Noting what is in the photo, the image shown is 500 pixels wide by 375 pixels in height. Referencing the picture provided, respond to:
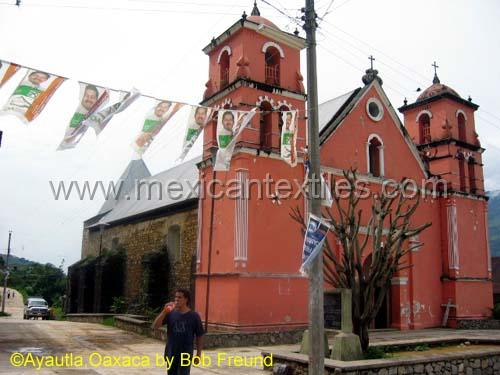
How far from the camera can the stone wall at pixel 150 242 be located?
76.8 feet

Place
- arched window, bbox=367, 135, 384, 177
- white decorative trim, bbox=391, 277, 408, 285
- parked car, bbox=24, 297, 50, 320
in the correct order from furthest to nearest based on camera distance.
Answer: parked car, bbox=24, 297, 50, 320 → arched window, bbox=367, 135, 384, 177 → white decorative trim, bbox=391, 277, 408, 285

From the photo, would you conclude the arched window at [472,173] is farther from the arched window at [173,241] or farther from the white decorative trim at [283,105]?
the arched window at [173,241]

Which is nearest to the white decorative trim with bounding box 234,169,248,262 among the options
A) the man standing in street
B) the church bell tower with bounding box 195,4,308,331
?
the church bell tower with bounding box 195,4,308,331

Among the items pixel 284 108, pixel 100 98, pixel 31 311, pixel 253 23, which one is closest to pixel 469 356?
pixel 100 98

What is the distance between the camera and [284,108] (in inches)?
772

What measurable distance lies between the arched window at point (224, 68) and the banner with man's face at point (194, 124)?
821cm

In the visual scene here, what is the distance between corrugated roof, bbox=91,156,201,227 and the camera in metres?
26.4

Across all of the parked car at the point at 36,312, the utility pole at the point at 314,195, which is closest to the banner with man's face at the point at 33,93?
the utility pole at the point at 314,195

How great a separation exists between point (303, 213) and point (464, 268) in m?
10.5

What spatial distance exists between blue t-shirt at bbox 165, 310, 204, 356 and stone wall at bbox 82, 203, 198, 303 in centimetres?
1552

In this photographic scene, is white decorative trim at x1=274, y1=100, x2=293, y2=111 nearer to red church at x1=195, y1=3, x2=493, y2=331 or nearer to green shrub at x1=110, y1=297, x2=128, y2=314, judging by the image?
red church at x1=195, y1=3, x2=493, y2=331

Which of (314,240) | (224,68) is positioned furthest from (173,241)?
(314,240)

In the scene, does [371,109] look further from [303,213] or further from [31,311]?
[31,311]

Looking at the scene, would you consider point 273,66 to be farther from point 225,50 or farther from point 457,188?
point 457,188
